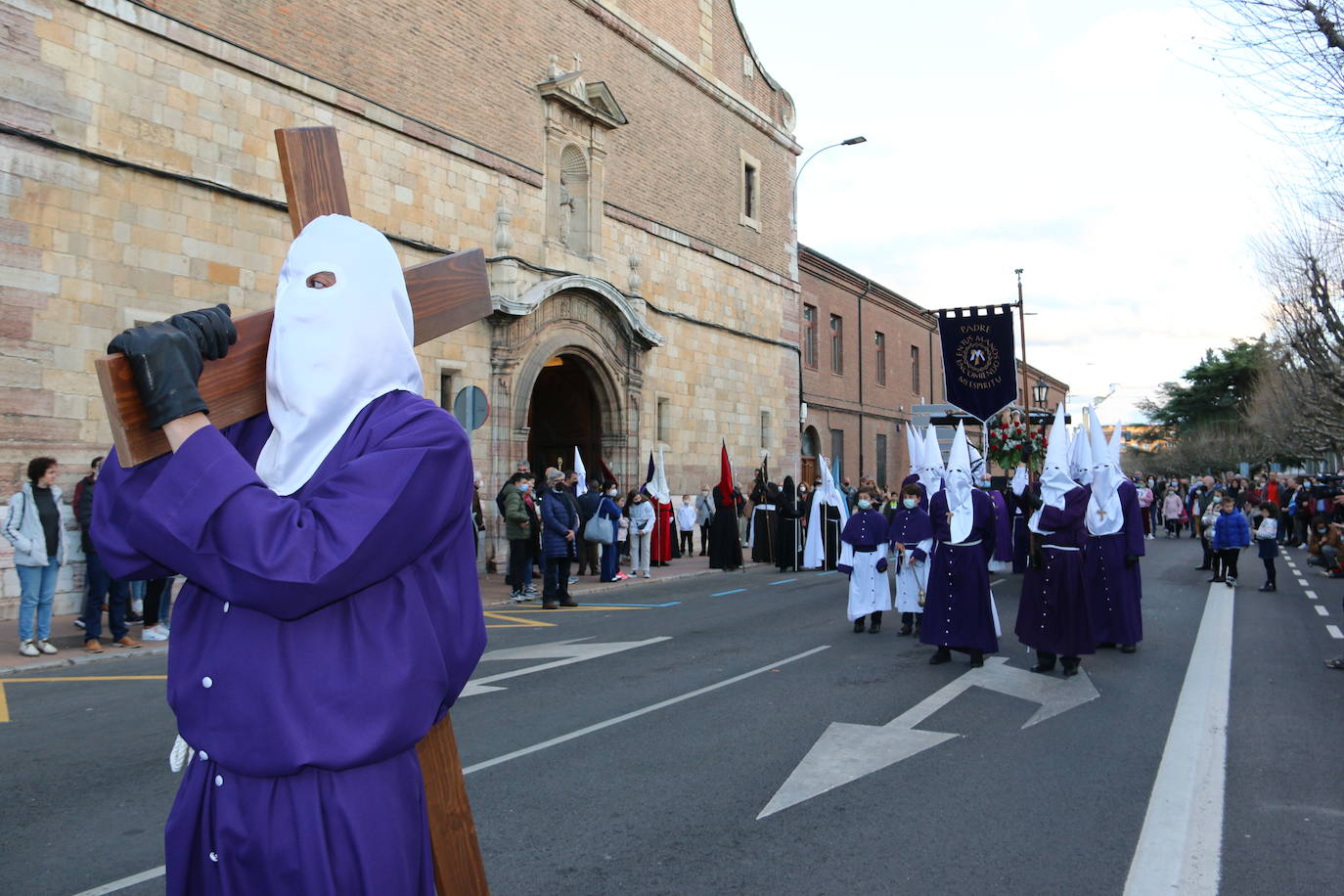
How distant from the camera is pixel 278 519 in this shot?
64.3 inches

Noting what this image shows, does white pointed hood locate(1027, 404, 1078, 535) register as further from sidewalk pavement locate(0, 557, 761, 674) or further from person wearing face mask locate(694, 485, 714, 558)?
person wearing face mask locate(694, 485, 714, 558)

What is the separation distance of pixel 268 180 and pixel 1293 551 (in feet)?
88.2

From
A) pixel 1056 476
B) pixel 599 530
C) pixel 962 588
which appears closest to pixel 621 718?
pixel 962 588

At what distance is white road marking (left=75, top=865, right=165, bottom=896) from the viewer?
417cm

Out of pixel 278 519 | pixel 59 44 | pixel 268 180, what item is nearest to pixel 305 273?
pixel 278 519

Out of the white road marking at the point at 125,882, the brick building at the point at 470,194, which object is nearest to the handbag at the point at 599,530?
the brick building at the point at 470,194

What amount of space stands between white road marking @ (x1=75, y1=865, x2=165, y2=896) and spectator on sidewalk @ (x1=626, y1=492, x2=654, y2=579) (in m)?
14.8

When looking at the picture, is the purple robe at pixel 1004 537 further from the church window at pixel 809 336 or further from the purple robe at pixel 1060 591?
the church window at pixel 809 336

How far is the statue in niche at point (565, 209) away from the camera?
2173 cm

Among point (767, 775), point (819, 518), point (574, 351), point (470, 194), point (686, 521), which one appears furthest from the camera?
point (686, 521)

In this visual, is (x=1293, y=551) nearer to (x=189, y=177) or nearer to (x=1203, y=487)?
(x=1203, y=487)

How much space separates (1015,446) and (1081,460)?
33.8 ft

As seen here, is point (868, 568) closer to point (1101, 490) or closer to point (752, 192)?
point (1101, 490)

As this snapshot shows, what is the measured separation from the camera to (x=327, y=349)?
1805mm
